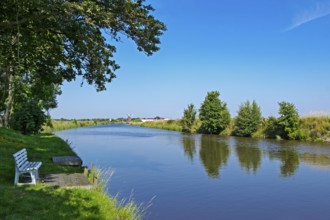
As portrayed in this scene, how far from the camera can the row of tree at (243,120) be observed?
3969 centimetres

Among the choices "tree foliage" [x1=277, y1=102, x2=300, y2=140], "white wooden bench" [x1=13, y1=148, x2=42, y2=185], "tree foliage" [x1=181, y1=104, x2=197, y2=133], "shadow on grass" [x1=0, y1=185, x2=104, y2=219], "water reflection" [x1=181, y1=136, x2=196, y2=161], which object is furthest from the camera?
"tree foliage" [x1=181, y1=104, x2=197, y2=133]

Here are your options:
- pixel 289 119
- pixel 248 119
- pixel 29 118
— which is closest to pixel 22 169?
pixel 29 118

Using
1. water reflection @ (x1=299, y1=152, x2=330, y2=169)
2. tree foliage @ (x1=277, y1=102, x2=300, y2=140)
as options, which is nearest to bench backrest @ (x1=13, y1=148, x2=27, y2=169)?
water reflection @ (x1=299, y1=152, x2=330, y2=169)

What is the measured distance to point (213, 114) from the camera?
56.7 meters

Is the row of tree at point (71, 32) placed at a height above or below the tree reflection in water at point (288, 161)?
above

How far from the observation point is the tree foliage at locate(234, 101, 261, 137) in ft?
156

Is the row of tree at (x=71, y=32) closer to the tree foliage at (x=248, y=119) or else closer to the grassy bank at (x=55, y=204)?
the grassy bank at (x=55, y=204)

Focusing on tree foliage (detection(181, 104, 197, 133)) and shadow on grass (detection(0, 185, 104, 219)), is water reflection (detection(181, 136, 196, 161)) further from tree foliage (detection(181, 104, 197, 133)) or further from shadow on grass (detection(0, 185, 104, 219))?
tree foliage (detection(181, 104, 197, 133))

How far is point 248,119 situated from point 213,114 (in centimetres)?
998

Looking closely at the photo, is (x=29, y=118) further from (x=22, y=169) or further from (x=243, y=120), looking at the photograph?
(x=243, y=120)

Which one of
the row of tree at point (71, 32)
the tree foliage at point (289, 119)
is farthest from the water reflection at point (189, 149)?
the row of tree at point (71, 32)

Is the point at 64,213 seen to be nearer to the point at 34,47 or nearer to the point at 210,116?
the point at 34,47

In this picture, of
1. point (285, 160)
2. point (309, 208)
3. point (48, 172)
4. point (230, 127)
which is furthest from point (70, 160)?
point (230, 127)

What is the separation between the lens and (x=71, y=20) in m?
7.93
